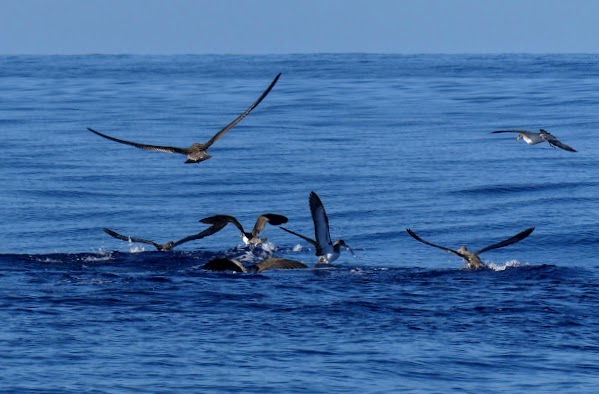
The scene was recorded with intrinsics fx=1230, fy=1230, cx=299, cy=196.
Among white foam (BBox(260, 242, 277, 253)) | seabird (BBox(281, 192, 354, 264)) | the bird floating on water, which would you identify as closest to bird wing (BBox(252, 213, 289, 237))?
the bird floating on water

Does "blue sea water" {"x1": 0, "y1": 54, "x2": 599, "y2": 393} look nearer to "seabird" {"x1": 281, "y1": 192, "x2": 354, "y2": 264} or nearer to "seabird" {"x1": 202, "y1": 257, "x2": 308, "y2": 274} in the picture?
"seabird" {"x1": 202, "y1": 257, "x2": 308, "y2": 274}

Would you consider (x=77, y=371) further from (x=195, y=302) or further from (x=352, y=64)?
(x=352, y=64)

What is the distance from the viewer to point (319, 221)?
939 inches

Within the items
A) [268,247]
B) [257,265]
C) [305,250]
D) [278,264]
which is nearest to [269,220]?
[257,265]

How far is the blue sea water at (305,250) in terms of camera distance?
18750 mm

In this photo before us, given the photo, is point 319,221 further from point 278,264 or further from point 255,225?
point 255,225

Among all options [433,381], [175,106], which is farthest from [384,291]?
[175,106]

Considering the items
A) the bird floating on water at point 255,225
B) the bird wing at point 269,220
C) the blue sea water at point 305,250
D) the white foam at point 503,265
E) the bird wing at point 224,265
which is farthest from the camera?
the bird floating on water at point 255,225

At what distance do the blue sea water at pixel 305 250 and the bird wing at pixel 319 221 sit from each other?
2.47 ft

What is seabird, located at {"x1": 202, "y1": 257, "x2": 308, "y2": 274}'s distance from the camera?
2469cm

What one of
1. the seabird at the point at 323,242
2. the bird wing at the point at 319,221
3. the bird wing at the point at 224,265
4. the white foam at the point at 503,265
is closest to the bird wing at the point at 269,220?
the seabird at the point at 323,242

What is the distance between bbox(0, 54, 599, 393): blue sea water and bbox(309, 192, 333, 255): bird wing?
75 centimetres

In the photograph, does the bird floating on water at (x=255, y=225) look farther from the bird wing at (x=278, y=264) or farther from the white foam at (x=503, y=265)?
the white foam at (x=503, y=265)

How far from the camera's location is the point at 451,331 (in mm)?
20547
